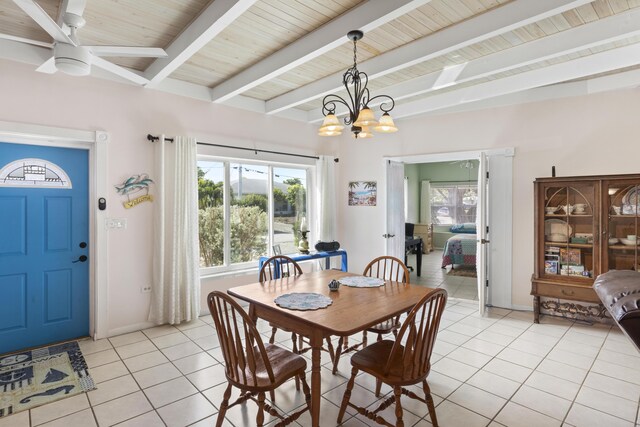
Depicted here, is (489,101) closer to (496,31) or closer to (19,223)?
(496,31)

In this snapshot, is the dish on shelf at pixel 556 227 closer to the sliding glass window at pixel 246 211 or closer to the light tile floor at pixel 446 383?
the light tile floor at pixel 446 383

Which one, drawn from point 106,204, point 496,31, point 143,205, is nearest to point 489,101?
point 496,31

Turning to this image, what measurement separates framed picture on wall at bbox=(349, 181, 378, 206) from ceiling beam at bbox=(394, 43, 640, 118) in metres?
1.19

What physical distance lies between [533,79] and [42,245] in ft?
17.3

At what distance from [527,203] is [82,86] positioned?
5.17m

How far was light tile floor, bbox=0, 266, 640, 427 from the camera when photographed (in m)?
2.20

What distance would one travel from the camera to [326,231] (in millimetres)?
5387

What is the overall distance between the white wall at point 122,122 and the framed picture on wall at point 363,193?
217 cm

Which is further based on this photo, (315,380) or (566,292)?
(566,292)

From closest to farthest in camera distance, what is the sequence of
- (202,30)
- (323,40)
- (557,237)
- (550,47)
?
(202,30)
(323,40)
(550,47)
(557,237)

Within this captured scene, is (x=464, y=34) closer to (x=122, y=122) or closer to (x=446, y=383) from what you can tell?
(x=446, y=383)

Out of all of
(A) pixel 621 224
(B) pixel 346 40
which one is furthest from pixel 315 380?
(A) pixel 621 224

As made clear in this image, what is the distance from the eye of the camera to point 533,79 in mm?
3588

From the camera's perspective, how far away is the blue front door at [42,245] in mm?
3098
